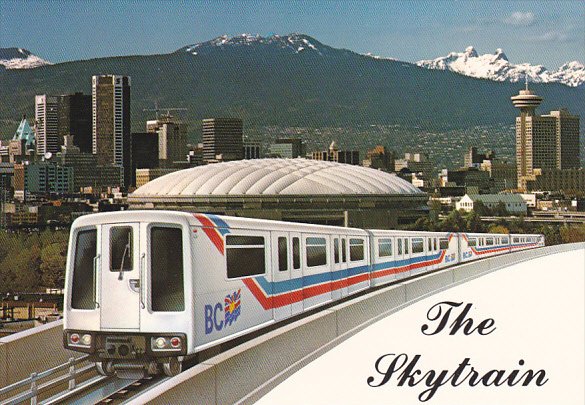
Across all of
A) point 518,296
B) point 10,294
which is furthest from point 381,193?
point 518,296

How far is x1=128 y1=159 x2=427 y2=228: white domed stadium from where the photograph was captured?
104 meters

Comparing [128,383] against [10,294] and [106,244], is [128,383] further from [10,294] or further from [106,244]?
[10,294]

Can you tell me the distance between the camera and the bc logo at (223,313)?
1588 cm

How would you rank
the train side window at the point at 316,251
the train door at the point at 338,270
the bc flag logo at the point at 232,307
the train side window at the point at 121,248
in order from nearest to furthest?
1. the train side window at the point at 121,248
2. the bc flag logo at the point at 232,307
3. the train side window at the point at 316,251
4. the train door at the point at 338,270

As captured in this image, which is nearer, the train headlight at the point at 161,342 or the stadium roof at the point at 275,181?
the train headlight at the point at 161,342

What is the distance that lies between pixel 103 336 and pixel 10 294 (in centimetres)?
8561

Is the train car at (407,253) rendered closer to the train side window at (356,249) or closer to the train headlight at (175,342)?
the train side window at (356,249)

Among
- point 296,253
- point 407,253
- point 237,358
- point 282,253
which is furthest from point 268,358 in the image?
point 407,253

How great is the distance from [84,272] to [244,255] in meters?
3.31

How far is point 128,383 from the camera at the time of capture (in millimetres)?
15562

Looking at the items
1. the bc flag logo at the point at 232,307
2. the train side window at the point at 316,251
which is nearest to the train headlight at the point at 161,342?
the bc flag logo at the point at 232,307

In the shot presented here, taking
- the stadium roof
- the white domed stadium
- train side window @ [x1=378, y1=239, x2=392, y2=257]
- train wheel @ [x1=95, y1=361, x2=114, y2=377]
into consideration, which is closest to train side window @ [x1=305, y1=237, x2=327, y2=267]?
train wheel @ [x1=95, y1=361, x2=114, y2=377]

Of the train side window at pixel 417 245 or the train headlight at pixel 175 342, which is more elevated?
the train headlight at pixel 175 342

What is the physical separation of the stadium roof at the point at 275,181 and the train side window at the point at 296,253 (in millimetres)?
81168
